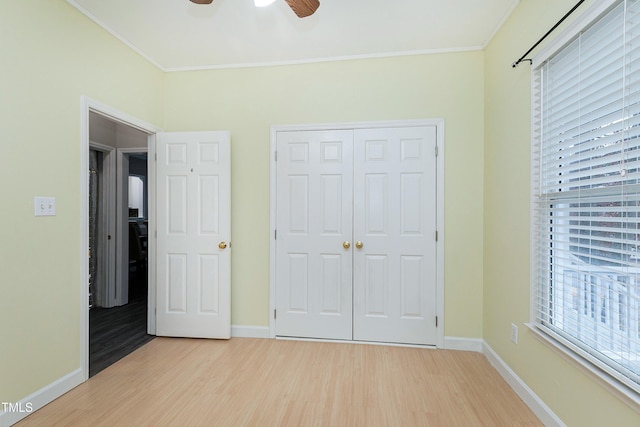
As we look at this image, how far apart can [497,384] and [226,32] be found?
3473 mm

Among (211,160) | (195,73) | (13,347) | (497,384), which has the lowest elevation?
(497,384)

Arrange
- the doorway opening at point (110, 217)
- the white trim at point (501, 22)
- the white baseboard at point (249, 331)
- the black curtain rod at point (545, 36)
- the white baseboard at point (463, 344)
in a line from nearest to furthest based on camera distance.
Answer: the black curtain rod at point (545, 36)
the white trim at point (501, 22)
the white baseboard at point (463, 344)
the white baseboard at point (249, 331)
the doorway opening at point (110, 217)

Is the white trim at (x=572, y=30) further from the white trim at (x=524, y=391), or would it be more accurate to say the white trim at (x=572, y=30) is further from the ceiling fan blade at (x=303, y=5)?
the white trim at (x=524, y=391)

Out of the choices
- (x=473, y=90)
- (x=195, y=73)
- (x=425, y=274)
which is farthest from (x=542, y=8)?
(x=195, y=73)

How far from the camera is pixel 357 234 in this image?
9.29ft

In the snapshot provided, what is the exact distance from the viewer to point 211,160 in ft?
9.46

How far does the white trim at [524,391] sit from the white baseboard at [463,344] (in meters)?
0.11

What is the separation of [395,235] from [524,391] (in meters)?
1.43

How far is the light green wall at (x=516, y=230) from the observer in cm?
156

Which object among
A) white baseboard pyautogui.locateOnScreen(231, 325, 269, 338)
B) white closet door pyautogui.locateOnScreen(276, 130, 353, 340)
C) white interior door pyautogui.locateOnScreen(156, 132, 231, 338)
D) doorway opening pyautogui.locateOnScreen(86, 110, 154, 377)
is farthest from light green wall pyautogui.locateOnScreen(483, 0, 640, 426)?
doorway opening pyautogui.locateOnScreen(86, 110, 154, 377)

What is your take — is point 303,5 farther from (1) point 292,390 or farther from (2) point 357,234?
(1) point 292,390

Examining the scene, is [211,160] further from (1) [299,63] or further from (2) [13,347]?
(2) [13,347]

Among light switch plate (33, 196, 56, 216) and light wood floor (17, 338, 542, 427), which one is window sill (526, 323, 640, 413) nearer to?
light wood floor (17, 338, 542, 427)

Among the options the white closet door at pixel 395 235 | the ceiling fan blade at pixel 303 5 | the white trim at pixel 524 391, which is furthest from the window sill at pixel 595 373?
the ceiling fan blade at pixel 303 5
